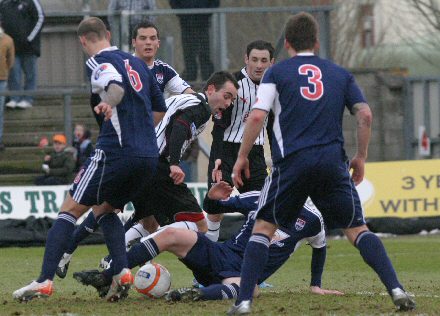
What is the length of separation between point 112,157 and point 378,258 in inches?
86.4

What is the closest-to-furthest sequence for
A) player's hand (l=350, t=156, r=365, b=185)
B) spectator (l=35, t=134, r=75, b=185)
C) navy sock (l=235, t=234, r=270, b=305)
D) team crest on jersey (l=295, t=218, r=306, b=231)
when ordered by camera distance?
1. navy sock (l=235, t=234, r=270, b=305)
2. player's hand (l=350, t=156, r=365, b=185)
3. team crest on jersey (l=295, t=218, r=306, b=231)
4. spectator (l=35, t=134, r=75, b=185)

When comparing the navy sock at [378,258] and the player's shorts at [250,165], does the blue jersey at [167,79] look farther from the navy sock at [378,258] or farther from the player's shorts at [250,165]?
the navy sock at [378,258]

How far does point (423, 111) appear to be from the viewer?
24.0 m

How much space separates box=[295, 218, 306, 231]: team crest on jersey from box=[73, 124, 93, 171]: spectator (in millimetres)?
9632

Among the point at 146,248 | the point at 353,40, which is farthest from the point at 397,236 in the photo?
the point at 353,40

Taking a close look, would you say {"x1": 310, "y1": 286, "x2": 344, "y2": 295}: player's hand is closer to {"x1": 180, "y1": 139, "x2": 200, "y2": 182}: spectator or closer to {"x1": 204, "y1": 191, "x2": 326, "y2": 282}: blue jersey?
{"x1": 204, "y1": 191, "x2": 326, "y2": 282}: blue jersey

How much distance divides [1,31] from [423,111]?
29.0 feet

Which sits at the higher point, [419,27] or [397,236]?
[419,27]

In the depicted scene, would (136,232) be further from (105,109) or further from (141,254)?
(105,109)

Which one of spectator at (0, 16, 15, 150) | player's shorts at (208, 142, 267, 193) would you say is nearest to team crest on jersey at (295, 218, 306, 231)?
player's shorts at (208, 142, 267, 193)

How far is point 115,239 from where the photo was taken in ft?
30.8

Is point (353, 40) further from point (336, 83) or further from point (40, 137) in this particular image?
point (336, 83)

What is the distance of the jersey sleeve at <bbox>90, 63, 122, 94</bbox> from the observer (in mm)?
8992

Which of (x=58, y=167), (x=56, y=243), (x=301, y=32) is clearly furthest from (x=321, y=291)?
(x=58, y=167)
